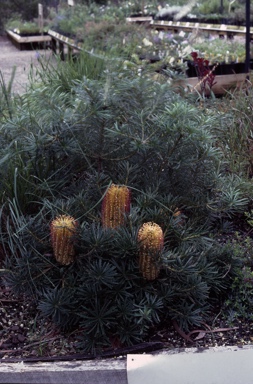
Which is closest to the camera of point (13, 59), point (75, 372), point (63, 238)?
point (75, 372)

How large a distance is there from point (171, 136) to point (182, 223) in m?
0.39

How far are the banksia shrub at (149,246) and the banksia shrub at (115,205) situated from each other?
0.13 metres

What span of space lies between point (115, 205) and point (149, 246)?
232 mm

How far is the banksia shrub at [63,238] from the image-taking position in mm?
2141

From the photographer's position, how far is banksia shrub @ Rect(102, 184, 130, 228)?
2207mm

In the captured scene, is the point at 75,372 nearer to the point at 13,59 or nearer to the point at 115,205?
the point at 115,205

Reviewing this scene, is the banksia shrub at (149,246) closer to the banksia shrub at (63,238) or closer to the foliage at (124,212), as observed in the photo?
the foliage at (124,212)

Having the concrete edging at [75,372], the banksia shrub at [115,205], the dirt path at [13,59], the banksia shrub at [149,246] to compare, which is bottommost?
the dirt path at [13,59]

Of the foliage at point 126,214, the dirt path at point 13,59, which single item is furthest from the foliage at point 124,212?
the dirt path at point 13,59

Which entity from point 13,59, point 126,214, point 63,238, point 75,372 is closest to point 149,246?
point 126,214

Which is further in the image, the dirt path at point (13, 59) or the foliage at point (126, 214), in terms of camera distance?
the dirt path at point (13, 59)

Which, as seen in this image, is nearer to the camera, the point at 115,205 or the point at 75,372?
the point at 75,372

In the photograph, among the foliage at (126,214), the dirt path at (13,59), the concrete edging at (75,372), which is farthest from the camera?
the dirt path at (13,59)

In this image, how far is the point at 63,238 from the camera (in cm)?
214
